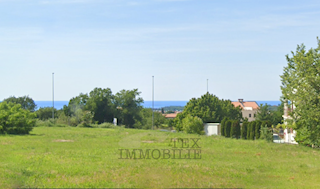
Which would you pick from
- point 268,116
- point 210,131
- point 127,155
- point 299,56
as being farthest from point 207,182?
point 268,116

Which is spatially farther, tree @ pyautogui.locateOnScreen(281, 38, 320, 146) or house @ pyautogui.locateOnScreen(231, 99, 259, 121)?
house @ pyautogui.locateOnScreen(231, 99, 259, 121)

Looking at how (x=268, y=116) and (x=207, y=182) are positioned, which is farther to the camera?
(x=268, y=116)

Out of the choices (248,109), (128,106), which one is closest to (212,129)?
(128,106)

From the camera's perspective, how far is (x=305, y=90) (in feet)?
70.0

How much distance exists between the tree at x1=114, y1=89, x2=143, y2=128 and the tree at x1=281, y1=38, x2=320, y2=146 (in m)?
31.0

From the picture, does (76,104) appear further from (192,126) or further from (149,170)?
(149,170)

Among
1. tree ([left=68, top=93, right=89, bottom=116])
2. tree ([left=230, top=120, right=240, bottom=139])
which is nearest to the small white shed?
tree ([left=230, top=120, right=240, bottom=139])

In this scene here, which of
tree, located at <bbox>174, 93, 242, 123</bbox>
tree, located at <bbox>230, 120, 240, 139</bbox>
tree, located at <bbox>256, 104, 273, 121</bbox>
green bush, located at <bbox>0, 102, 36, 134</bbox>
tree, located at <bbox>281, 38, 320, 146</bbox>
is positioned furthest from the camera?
tree, located at <bbox>256, 104, 273, 121</bbox>

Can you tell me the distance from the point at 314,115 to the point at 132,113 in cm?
3403

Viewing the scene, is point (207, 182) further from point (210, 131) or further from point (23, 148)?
point (210, 131)

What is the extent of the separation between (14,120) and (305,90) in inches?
839

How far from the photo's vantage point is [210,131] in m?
46.9

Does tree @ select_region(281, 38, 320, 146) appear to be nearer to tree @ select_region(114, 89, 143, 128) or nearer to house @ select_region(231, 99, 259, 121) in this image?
tree @ select_region(114, 89, 143, 128)

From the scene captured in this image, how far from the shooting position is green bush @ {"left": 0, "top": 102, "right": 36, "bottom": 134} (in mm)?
26781
